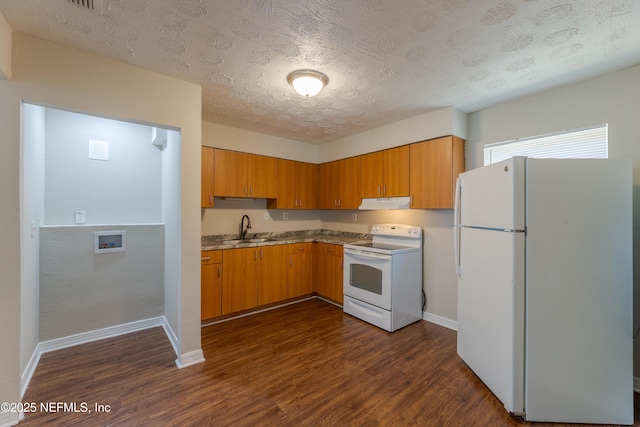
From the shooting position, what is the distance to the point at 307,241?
160 inches

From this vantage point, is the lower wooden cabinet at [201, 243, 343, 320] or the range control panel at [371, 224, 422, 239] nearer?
the lower wooden cabinet at [201, 243, 343, 320]

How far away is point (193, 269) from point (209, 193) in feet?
4.05

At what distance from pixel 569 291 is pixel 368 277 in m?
1.86

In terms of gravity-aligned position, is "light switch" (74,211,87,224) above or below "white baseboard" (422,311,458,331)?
above

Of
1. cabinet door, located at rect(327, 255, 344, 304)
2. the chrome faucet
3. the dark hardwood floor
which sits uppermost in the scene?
the chrome faucet

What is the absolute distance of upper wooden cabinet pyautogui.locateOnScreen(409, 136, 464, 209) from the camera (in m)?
2.89

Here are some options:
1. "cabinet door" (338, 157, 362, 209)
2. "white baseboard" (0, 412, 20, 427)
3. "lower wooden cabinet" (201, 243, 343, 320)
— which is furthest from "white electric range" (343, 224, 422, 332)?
"white baseboard" (0, 412, 20, 427)

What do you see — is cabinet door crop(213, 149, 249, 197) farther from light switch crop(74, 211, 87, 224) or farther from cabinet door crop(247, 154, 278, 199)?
light switch crop(74, 211, 87, 224)

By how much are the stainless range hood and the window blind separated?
1.04 m

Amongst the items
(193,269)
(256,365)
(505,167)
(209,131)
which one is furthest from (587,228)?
(209,131)

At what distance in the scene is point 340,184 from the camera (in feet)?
13.5

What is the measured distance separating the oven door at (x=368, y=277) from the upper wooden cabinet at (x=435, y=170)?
2.65 feet

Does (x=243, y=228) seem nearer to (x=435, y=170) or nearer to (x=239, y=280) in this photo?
(x=239, y=280)

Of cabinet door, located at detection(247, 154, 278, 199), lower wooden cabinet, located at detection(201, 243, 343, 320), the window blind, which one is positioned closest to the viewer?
the window blind
